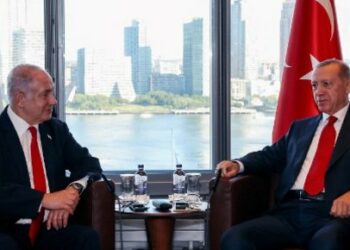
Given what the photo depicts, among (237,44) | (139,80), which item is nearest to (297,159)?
(237,44)

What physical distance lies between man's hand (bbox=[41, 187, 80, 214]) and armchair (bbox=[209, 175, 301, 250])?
70cm

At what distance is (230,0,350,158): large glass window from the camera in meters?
4.37

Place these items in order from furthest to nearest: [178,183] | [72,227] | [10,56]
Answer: [10,56]
[178,183]
[72,227]

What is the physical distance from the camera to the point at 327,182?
3.01m

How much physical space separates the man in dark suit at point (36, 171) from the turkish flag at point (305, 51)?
136 cm

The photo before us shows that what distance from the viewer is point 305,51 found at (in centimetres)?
382

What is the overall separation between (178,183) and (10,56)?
1528 millimetres

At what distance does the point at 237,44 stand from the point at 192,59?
1.11 ft

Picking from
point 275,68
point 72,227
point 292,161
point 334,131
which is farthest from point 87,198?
point 275,68

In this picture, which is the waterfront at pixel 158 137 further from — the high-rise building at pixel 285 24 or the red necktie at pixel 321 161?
the red necktie at pixel 321 161

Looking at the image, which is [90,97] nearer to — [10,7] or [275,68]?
[10,7]

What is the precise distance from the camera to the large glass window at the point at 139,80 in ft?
14.3

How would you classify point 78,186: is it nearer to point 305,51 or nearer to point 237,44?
point 305,51

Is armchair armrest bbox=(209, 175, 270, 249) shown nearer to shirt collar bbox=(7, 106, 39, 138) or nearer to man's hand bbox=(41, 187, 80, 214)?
man's hand bbox=(41, 187, 80, 214)
